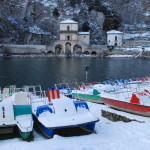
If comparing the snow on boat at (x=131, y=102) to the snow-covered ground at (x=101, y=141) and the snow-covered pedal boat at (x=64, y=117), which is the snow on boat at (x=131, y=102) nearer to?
the snow-covered ground at (x=101, y=141)

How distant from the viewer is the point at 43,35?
359 feet

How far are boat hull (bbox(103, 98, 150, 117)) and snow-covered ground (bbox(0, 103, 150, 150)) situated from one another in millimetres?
2461

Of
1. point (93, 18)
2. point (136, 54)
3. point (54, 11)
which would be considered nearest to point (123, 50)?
point (136, 54)

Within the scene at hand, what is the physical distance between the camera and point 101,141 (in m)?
11.2

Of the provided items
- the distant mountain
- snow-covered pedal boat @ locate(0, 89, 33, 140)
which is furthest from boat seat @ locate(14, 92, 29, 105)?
the distant mountain

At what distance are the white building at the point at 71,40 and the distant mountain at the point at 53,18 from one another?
8.71m

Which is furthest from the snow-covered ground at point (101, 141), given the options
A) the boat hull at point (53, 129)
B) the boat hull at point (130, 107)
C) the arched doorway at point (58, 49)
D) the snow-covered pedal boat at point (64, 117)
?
the arched doorway at point (58, 49)

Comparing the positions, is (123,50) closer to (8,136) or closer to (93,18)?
(93,18)

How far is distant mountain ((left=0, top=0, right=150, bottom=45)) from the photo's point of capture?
353 feet

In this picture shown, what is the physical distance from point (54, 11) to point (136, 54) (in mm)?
45712

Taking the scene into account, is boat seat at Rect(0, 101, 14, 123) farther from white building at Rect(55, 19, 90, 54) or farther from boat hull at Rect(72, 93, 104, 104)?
white building at Rect(55, 19, 90, 54)

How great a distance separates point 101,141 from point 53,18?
4278 inches

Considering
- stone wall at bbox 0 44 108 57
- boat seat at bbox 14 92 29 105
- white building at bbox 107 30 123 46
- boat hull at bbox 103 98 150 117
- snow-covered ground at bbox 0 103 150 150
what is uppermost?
white building at bbox 107 30 123 46

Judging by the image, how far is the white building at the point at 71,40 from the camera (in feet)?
324
